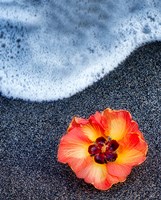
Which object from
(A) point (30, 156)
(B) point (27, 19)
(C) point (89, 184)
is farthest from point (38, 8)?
(C) point (89, 184)

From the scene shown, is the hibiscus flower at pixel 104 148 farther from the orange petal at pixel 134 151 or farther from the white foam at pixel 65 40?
the white foam at pixel 65 40

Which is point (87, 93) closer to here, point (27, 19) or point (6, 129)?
point (6, 129)

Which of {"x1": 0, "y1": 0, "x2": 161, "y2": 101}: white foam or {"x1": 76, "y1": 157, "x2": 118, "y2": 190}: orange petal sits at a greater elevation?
{"x1": 76, "y1": 157, "x2": 118, "y2": 190}: orange petal

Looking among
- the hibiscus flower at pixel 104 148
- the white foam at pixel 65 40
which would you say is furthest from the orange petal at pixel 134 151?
the white foam at pixel 65 40

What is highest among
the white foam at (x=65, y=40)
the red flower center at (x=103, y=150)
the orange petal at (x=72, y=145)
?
the red flower center at (x=103, y=150)

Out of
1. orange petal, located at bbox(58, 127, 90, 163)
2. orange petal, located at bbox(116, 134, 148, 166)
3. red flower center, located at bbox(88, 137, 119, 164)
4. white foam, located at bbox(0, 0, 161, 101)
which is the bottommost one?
white foam, located at bbox(0, 0, 161, 101)

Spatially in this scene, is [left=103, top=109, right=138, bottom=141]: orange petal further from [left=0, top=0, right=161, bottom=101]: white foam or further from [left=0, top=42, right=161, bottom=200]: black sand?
[left=0, top=0, right=161, bottom=101]: white foam

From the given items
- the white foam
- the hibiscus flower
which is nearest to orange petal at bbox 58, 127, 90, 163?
the hibiscus flower

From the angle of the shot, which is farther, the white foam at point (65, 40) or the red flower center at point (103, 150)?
the white foam at point (65, 40)
